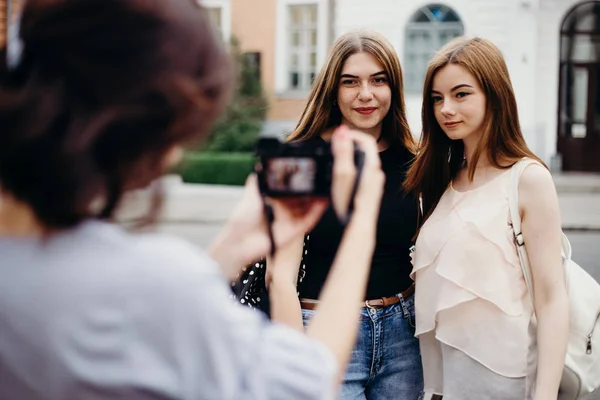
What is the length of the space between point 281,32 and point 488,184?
18.9 m

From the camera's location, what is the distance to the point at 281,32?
20.8m

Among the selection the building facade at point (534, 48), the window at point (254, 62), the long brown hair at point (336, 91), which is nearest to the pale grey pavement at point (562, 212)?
the building facade at point (534, 48)

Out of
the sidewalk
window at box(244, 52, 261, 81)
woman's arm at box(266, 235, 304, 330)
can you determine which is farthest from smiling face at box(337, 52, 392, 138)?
window at box(244, 52, 261, 81)

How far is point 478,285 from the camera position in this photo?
7.84 ft

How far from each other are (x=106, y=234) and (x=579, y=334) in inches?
71.1

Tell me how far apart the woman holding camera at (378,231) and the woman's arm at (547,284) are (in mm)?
460

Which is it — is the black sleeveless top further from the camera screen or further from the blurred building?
the blurred building

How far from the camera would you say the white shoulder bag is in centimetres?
240

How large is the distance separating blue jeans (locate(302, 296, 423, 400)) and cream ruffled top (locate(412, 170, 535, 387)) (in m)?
0.09

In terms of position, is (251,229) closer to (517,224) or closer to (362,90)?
(517,224)

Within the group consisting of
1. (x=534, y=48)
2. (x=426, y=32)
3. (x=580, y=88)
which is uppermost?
(x=426, y=32)

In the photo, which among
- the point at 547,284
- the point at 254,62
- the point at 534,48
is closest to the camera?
the point at 547,284

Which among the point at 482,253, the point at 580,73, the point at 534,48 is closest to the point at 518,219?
the point at 482,253

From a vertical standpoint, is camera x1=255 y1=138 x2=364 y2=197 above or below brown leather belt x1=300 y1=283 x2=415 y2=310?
above
